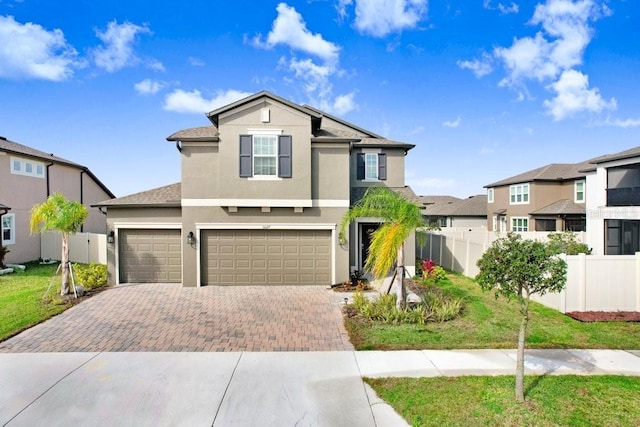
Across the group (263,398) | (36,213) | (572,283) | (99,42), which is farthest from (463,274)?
(99,42)

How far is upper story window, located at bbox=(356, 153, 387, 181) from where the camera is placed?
1481 centimetres

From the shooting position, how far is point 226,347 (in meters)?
6.70

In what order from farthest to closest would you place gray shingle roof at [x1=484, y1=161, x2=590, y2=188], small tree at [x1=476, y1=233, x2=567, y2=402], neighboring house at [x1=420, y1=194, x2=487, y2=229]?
neighboring house at [x1=420, y1=194, x2=487, y2=229], gray shingle roof at [x1=484, y1=161, x2=590, y2=188], small tree at [x1=476, y1=233, x2=567, y2=402]

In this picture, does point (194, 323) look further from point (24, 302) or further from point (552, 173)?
point (552, 173)

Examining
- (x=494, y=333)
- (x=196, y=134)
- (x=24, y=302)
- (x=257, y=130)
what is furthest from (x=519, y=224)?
(x=24, y=302)

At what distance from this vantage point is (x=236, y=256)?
12359 millimetres

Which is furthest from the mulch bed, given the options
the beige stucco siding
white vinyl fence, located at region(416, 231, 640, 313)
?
the beige stucco siding

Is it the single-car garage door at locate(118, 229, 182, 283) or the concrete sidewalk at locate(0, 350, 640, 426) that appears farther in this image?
the single-car garage door at locate(118, 229, 182, 283)

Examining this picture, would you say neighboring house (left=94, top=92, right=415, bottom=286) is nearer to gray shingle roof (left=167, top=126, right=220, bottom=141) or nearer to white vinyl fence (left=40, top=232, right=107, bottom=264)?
gray shingle roof (left=167, top=126, right=220, bottom=141)

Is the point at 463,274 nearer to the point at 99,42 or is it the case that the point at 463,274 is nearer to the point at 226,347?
the point at 226,347

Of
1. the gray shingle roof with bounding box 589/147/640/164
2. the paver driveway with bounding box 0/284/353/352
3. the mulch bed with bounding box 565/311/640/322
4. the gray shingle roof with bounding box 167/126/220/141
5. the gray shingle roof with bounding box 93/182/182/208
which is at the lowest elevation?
the paver driveway with bounding box 0/284/353/352

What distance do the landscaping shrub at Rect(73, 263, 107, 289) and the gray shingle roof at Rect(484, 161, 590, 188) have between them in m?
29.6

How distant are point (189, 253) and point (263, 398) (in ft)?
27.8

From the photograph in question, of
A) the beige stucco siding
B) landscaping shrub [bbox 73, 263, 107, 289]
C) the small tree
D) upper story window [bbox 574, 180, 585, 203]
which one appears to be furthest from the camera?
upper story window [bbox 574, 180, 585, 203]
